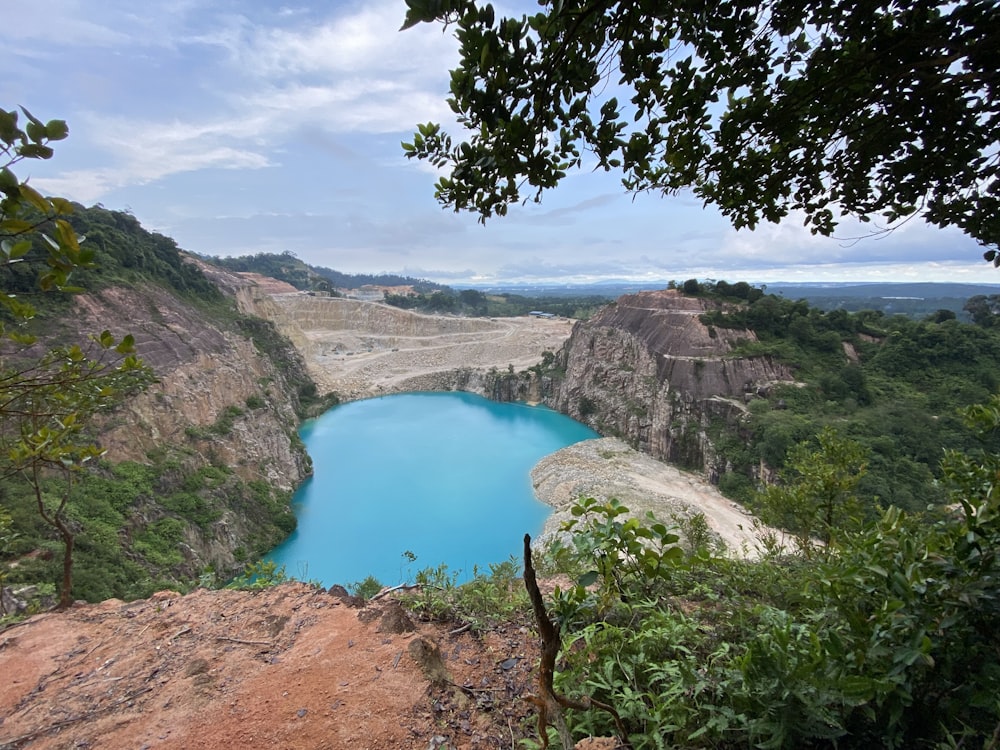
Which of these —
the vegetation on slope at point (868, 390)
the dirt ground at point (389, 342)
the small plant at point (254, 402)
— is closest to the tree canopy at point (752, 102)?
the vegetation on slope at point (868, 390)

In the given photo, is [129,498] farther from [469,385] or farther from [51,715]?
[469,385]

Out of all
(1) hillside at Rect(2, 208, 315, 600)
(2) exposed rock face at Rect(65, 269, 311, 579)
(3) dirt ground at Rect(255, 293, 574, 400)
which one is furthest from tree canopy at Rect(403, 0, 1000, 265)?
(3) dirt ground at Rect(255, 293, 574, 400)

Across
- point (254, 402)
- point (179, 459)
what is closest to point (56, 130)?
point (179, 459)

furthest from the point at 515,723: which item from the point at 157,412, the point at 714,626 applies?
the point at 157,412

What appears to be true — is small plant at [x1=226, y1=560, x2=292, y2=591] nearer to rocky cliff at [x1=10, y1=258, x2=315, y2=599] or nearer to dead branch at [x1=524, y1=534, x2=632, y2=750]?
dead branch at [x1=524, y1=534, x2=632, y2=750]

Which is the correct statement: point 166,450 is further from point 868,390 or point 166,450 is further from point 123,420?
point 868,390
